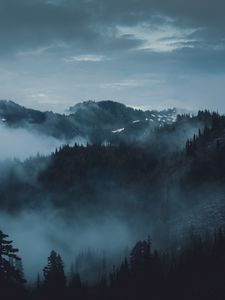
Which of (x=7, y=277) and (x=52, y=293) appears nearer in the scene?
(x=7, y=277)

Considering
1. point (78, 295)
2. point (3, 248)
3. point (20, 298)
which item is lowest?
point (78, 295)

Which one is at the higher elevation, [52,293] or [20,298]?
[20,298]

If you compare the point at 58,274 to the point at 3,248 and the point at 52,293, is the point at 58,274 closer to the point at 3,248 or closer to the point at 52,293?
the point at 52,293

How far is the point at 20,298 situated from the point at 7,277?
189 centimetres

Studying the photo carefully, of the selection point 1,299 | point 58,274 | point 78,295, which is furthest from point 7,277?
point 78,295

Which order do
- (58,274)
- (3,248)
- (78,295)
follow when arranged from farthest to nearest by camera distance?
(78,295)
(58,274)
(3,248)

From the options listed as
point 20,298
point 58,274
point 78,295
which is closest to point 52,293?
point 58,274

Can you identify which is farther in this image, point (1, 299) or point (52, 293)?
point (52, 293)

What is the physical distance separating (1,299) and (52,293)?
6662cm

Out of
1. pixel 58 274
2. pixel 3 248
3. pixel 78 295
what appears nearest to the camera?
pixel 3 248

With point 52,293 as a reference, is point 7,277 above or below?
above

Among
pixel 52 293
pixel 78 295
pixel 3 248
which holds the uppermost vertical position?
pixel 3 248

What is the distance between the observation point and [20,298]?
37344 millimetres

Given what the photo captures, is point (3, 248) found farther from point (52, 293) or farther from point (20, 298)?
point (52, 293)
